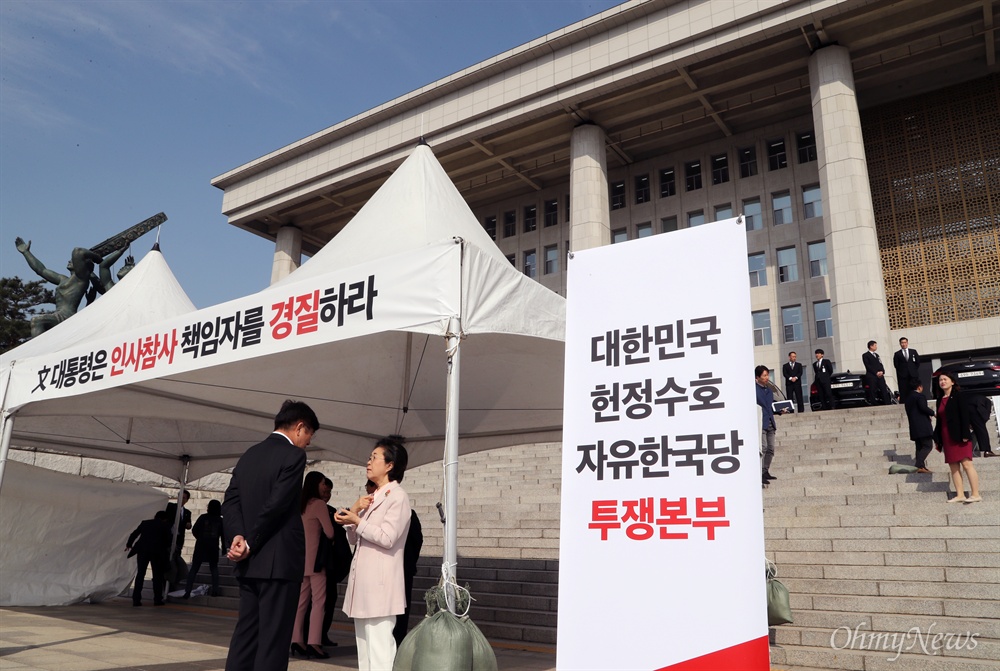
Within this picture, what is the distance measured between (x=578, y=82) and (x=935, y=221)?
628 inches

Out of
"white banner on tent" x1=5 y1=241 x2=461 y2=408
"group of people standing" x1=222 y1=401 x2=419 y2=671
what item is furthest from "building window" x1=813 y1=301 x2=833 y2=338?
"group of people standing" x1=222 y1=401 x2=419 y2=671

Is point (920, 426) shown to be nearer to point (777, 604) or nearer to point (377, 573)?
point (777, 604)

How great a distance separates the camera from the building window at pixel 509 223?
41.7 m

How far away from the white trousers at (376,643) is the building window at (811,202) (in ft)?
106

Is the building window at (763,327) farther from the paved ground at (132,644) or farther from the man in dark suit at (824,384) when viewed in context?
the paved ground at (132,644)

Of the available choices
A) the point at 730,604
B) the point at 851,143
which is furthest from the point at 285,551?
the point at 851,143

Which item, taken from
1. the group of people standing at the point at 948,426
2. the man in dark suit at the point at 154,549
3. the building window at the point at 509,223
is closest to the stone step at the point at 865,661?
the group of people standing at the point at 948,426

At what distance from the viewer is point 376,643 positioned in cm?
452

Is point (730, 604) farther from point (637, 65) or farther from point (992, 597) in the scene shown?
point (637, 65)

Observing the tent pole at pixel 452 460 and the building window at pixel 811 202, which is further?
the building window at pixel 811 202

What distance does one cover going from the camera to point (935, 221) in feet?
100.0

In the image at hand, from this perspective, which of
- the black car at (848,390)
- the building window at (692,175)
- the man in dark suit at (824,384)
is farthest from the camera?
the building window at (692,175)

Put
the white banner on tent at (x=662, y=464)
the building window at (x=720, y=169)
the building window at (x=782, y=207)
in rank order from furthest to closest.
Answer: the building window at (x=720, y=169)
the building window at (x=782, y=207)
the white banner on tent at (x=662, y=464)

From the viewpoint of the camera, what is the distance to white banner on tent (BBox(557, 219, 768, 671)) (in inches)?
124
